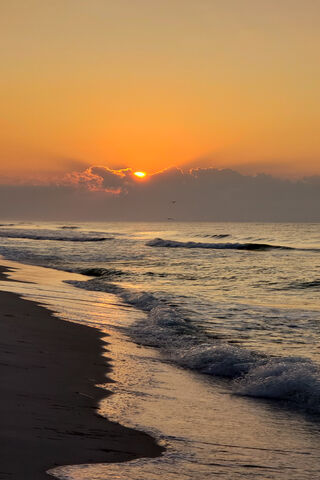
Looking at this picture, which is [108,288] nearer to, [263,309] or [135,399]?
[263,309]

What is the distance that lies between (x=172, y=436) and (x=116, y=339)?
5092 millimetres

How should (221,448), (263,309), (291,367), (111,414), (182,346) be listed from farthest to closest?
(263,309)
(182,346)
(291,367)
(111,414)
(221,448)

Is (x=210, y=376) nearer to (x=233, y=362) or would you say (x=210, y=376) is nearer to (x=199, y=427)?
(x=233, y=362)

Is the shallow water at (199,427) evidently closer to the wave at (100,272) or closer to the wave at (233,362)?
the wave at (233,362)

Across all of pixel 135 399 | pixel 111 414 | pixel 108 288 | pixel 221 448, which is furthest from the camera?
pixel 108 288

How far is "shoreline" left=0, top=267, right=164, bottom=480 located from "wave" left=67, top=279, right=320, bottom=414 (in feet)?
4.75

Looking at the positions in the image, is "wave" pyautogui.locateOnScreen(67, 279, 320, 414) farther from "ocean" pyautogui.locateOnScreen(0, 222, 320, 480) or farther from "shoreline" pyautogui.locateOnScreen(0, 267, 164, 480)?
"shoreline" pyautogui.locateOnScreen(0, 267, 164, 480)

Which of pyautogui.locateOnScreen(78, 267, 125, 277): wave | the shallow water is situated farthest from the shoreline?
pyautogui.locateOnScreen(78, 267, 125, 277): wave

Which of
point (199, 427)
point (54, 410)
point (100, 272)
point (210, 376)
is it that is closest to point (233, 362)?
point (210, 376)

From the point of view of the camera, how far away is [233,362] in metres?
8.43

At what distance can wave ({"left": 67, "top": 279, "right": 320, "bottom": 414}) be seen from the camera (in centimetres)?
702

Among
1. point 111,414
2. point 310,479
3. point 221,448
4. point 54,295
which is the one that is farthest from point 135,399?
point 54,295

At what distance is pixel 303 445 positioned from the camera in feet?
16.8

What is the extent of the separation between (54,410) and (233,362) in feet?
12.4
